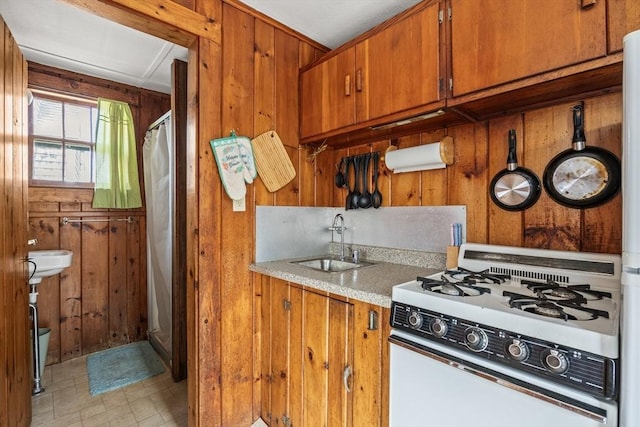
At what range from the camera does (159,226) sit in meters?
2.50

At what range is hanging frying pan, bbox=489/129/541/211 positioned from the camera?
4.27 feet

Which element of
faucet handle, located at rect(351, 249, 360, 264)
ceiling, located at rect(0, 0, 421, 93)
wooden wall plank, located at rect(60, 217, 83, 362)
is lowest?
wooden wall plank, located at rect(60, 217, 83, 362)

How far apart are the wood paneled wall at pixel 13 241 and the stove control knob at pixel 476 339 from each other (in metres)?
1.81

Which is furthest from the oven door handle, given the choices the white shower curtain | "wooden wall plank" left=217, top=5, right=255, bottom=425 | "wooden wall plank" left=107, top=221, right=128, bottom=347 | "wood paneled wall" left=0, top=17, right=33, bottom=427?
"wooden wall plank" left=107, top=221, right=128, bottom=347

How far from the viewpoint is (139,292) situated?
283 cm

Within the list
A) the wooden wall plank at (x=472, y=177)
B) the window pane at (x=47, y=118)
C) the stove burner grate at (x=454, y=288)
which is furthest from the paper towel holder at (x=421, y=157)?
the window pane at (x=47, y=118)

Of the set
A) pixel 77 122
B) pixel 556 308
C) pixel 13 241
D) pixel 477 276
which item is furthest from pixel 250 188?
pixel 77 122

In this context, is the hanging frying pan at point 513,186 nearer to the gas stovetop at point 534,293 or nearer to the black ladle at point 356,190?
the gas stovetop at point 534,293

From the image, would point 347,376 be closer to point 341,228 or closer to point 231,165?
point 341,228

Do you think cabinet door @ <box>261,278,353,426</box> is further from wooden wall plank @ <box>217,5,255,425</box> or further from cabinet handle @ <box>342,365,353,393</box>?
wooden wall plank @ <box>217,5,255,425</box>

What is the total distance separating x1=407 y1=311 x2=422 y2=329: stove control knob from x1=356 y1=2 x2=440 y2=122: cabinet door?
0.90 m

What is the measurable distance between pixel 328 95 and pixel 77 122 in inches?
90.4

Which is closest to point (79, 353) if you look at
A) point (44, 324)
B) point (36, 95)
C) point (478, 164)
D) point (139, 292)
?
point (44, 324)

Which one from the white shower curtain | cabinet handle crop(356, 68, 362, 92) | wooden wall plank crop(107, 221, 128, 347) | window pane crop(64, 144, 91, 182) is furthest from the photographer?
wooden wall plank crop(107, 221, 128, 347)
